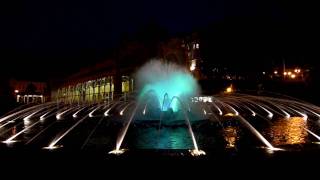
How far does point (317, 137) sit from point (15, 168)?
11243 mm

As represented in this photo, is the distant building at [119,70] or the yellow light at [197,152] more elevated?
the distant building at [119,70]

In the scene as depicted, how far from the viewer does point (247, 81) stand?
76000 millimetres

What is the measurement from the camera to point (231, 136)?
1642cm

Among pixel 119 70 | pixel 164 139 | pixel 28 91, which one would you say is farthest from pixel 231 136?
pixel 28 91

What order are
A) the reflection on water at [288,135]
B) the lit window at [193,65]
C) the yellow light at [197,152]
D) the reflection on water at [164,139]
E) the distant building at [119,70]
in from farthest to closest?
the lit window at [193,65] < the distant building at [119,70] < the reflection on water at [288,135] < the reflection on water at [164,139] < the yellow light at [197,152]

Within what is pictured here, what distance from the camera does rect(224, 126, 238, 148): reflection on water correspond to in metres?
14.3

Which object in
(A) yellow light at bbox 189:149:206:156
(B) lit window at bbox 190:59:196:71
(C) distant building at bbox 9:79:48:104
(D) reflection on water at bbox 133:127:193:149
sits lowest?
(D) reflection on water at bbox 133:127:193:149

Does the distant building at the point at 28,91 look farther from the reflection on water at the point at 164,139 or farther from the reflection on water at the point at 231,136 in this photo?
the reflection on water at the point at 231,136

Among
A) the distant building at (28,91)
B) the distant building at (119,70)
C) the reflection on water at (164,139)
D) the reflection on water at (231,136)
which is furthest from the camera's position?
the distant building at (28,91)

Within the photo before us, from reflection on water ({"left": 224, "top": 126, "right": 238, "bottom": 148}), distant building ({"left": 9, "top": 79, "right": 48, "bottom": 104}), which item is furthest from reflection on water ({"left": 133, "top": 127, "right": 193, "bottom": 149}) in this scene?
distant building ({"left": 9, "top": 79, "right": 48, "bottom": 104})

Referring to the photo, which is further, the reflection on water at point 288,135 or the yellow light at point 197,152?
the reflection on water at point 288,135

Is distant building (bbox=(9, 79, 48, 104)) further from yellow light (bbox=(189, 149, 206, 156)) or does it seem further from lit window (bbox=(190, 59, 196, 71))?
yellow light (bbox=(189, 149, 206, 156))

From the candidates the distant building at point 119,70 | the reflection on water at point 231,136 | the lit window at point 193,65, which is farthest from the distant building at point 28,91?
the reflection on water at point 231,136

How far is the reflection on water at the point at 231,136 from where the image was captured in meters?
14.3
